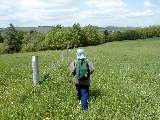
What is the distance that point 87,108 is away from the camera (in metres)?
11.3

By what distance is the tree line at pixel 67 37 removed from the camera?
4468 inches

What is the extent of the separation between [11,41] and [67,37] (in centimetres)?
2165

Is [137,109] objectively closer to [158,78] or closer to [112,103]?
[112,103]

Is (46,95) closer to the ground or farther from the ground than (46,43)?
farther from the ground

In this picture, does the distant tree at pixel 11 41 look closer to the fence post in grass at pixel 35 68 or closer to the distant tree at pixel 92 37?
the distant tree at pixel 92 37

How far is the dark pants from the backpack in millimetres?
266

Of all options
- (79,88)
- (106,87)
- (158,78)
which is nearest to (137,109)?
(79,88)

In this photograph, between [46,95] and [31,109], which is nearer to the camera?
[31,109]

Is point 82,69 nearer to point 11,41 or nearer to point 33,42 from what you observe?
point 11,41

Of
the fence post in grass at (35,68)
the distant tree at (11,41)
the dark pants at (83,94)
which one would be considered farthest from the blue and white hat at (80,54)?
the distant tree at (11,41)

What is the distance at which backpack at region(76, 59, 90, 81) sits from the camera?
11762 mm

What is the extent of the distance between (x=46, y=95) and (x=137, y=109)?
3262 mm

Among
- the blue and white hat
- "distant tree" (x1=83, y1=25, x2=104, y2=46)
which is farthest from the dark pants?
"distant tree" (x1=83, y1=25, x2=104, y2=46)

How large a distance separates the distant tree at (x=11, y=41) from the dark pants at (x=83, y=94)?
96.2 m
